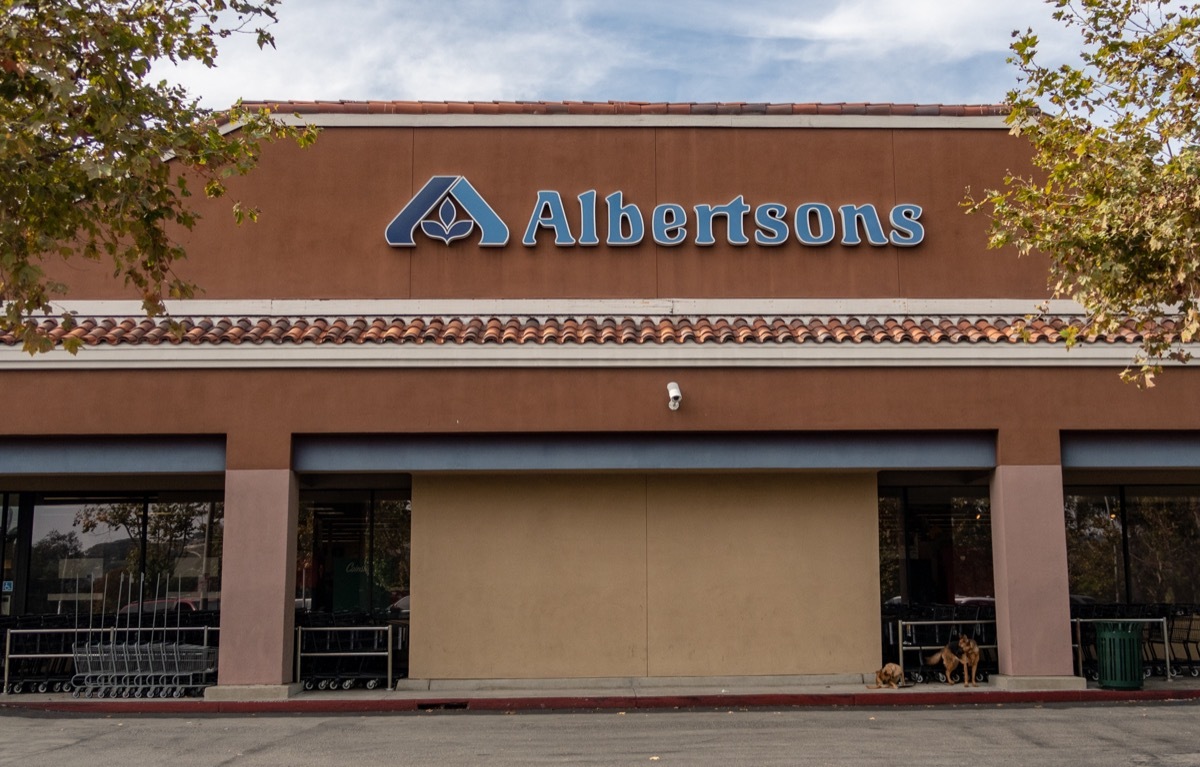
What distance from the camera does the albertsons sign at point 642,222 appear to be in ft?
60.3

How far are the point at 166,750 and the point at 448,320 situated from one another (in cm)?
719

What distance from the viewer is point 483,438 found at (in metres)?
16.5

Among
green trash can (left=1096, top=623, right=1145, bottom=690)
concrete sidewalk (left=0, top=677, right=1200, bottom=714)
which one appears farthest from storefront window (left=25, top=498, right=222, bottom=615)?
green trash can (left=1096, top=623, right=1145, bottom=690)

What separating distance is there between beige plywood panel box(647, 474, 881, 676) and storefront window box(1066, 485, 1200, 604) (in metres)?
3.91

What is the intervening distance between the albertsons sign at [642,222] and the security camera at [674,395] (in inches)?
125

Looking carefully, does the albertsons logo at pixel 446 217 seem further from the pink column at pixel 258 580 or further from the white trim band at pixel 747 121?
the pink column at pixel 258 580

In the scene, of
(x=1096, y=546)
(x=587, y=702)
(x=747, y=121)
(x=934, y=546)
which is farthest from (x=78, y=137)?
(x=1096, y=546)

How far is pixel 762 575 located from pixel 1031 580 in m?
3.54

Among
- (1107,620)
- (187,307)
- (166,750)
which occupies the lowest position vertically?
(166,750)

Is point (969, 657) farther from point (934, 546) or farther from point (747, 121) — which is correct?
point (747, 121)

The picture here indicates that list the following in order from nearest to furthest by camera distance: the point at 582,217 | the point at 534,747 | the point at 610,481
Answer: the point at 534,747 < the point at 610,481 < the point at 582,217

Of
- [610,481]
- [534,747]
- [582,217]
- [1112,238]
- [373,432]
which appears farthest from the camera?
[582,217]

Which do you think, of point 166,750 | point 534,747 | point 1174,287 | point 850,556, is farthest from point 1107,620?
point 166,750

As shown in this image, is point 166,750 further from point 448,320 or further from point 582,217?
point 582,217
